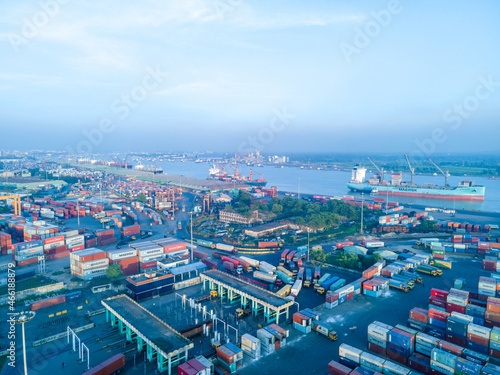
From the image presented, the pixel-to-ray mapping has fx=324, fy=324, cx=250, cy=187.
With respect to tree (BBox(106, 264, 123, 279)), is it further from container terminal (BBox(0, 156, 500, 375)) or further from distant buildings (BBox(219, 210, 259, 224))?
distant buildings (BBox(219, 210, 259, 224))

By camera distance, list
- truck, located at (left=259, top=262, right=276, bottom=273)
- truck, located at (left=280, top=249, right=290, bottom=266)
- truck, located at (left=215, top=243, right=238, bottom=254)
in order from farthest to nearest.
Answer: truck, located at (left=215, top=243, right=238, bottom=254)
truck, located at (left=280, top=249, right=290, bottom=266)
truck, located at (left=259, top=262, right=276, bottom=273)

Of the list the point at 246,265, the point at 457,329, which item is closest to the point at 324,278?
the point at 246,265

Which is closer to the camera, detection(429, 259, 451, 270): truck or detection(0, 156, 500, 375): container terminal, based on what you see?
detection(0, 156, 500, 375): container terminal

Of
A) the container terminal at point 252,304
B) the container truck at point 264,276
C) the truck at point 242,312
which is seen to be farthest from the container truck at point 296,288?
the truck at point 242,312

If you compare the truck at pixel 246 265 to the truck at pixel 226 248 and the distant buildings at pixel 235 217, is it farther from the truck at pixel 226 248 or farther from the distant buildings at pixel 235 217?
the distant buildings at pixel 235 217

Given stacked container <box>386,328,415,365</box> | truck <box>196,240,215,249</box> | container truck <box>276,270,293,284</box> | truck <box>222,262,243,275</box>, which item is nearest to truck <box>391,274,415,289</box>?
container truck <box>276,270,293,284</box>

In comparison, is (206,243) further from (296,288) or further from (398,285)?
(398,285)
